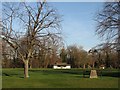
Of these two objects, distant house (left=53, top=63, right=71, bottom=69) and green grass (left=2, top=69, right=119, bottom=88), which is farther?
distant house (left=53, top=63, right=71, bottom=69)

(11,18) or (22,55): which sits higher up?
(11,18)

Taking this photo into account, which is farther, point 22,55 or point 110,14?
point 22,55

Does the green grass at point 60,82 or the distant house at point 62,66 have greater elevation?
the distant house at point 62,66

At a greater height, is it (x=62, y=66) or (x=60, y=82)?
(x=62, y=66)

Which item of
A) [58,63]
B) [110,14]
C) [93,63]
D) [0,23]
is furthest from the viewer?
[58,63]

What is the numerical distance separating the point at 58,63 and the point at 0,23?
9687 centimetres

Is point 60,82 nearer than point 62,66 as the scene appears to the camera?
Yes

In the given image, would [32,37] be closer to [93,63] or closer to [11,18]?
[11,18]

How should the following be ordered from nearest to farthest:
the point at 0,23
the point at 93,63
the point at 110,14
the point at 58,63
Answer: the point at 110,14 < the point at 0,23 < the point at 93,63 < the point at 58,63

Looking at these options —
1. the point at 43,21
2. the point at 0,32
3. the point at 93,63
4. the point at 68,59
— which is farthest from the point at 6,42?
the point at 68,59

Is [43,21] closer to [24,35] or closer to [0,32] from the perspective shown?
[24,35]

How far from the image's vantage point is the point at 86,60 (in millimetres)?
131250

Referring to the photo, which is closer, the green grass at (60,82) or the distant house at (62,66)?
the green grass at (60,82)

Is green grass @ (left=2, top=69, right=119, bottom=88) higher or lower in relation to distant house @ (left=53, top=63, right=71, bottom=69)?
lower
